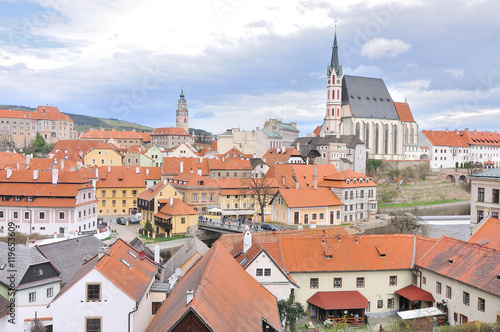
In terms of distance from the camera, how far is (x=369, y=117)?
344ft

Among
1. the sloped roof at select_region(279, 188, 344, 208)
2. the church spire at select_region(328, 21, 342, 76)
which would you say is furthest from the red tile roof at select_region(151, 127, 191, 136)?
the sloped roof at select_region(279, 188, 344, 208)

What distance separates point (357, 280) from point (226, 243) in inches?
332

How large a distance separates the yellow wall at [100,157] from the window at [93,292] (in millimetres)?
67094

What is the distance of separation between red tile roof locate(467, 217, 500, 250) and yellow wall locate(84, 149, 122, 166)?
65.6m

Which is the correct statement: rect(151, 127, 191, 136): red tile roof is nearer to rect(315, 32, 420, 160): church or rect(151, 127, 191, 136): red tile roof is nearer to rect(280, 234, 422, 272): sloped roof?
rect(315, 32, 420, 160): church

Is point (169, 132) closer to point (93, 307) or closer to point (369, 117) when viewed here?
point (369, 117)

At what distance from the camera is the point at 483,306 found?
2177cm

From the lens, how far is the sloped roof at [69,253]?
2689cm

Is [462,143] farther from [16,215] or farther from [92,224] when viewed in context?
[16,215]

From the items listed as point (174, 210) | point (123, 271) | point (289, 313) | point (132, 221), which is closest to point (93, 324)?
point (123, 271)

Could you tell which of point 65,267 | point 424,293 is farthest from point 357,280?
point 65,267

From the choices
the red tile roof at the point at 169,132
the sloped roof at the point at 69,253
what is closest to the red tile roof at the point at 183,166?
the sloped roof at the point at 69,253

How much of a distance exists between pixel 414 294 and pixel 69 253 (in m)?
21.5

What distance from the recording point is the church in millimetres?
102812
